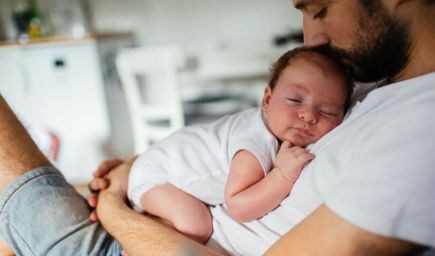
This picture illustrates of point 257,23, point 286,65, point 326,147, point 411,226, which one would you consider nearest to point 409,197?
point 411,226

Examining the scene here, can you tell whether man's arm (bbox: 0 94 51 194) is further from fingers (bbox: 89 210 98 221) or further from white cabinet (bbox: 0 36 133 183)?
white cabinet (bbox: 0 36 133 183)

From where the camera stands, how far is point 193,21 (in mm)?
3734

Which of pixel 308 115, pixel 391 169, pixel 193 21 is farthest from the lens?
pixel 193 21

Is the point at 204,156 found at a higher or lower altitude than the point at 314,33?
lower

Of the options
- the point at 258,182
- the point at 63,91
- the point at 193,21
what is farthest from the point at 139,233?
the point at 193,21

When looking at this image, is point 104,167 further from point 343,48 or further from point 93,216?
point 343,48

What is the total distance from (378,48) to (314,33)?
14 centimetres

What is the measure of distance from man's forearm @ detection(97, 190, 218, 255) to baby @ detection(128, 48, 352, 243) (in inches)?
1.8

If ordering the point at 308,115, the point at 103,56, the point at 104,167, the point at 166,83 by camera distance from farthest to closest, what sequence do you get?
the point at 103,56
the point at 166,83
the point at 104,167
the point at 308,115

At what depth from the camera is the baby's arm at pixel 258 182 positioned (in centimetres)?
71

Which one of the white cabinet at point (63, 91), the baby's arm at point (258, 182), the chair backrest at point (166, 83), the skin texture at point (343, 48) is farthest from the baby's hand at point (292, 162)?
the white cabinet at point (63, 91)

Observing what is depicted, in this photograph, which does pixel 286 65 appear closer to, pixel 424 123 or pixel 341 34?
pixel 341 34

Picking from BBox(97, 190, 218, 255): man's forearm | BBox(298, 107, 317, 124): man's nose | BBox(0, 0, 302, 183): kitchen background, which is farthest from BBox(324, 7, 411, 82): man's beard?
BBox(0, 0, 302, 183): kitchen background

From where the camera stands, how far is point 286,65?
865 mm
